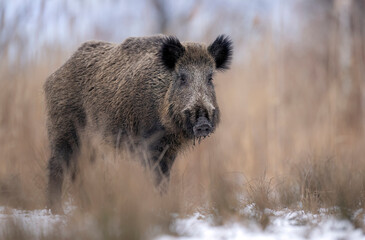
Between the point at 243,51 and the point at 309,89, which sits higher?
the point at 243,51

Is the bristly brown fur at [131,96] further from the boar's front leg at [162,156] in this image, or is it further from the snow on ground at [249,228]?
the snow on ground at [249,228]

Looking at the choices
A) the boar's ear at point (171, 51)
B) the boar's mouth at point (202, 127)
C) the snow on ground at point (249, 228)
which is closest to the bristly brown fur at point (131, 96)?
the boar's ear at point (171, 51)

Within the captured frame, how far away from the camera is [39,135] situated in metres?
5.80

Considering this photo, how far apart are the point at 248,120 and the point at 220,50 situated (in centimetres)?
245

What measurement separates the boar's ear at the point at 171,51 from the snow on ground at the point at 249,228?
1.59 meters

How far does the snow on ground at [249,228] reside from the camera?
2.60 meters

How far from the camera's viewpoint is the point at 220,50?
4.52 metres

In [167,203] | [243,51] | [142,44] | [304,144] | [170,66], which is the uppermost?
[243,51]

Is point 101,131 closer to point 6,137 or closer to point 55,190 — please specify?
point 55,190

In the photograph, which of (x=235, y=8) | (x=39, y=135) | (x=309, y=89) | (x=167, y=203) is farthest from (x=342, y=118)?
(x=235, y=8)

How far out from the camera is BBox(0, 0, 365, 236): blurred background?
3.90m

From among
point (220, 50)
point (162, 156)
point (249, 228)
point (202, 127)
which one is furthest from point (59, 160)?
point (249, 228)

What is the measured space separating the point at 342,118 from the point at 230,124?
67.7 inches

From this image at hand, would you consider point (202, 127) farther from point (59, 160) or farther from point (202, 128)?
point (59, 160)
